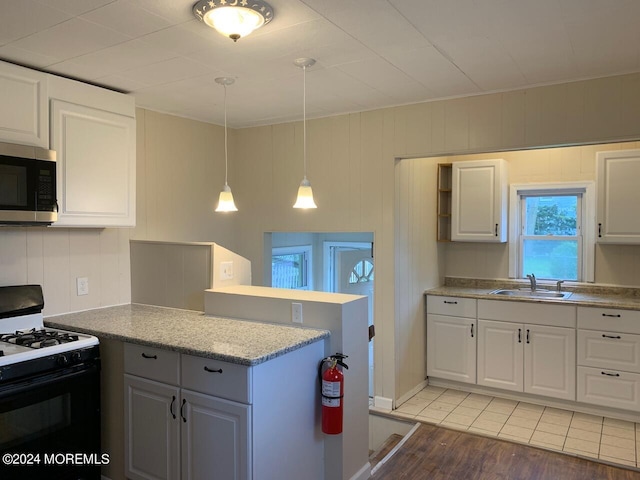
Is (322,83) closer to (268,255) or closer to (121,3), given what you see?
(121,3)

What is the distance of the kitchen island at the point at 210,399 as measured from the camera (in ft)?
6.76

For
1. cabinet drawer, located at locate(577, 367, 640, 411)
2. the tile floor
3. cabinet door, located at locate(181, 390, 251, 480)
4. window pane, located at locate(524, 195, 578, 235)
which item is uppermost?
window pane, located at locate(524, 195, 578, 235)

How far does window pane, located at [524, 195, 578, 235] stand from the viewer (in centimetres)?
434

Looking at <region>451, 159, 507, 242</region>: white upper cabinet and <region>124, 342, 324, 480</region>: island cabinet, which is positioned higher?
<region>451, 159, 507, 242</region>: white upper cabinet

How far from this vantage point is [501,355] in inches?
157

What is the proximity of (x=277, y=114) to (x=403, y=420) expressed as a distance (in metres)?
2.64

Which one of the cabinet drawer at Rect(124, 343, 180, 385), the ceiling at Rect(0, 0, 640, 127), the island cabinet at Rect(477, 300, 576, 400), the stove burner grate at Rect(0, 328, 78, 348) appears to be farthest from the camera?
the island cabinet at Rect(477, 300, 576, 400)

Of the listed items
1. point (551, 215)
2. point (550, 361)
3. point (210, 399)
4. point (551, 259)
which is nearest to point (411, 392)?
point (550, 361)

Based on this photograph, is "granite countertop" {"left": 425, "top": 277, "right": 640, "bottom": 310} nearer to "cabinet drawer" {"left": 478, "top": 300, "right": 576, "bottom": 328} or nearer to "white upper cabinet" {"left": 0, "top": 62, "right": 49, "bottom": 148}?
"cabinet drawer" {"left": 478, "top": 300, "right": 576, "bottom": 328}

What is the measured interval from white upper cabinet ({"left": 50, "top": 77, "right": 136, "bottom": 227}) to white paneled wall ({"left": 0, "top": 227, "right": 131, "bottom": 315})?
0.28 m

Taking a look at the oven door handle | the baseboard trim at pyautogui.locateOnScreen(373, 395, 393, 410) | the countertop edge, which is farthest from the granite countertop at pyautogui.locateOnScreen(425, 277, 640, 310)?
the oven door handle

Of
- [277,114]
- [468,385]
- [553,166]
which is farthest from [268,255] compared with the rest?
[553,166]

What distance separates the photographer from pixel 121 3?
6.38 ft

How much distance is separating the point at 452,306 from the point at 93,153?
10.0ft
